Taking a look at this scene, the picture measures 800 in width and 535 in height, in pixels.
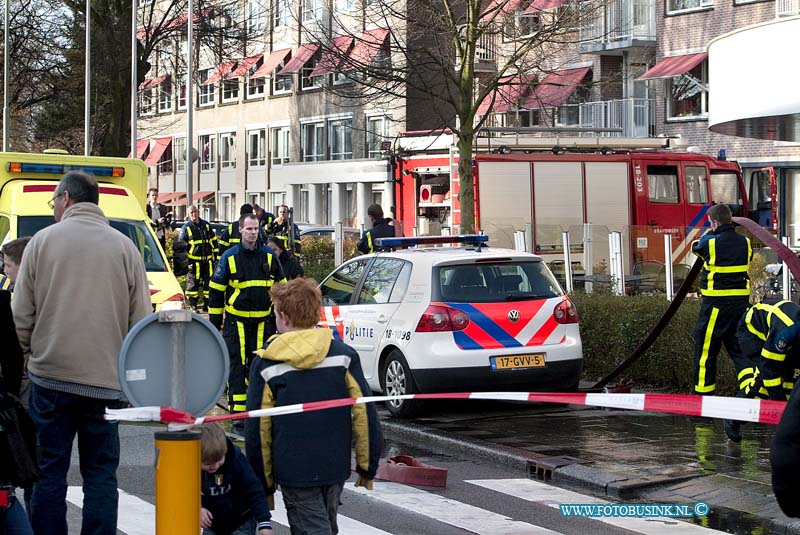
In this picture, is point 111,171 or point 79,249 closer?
point 79,249

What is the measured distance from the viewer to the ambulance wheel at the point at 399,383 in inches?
454

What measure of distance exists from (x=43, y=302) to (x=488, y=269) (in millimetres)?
6259

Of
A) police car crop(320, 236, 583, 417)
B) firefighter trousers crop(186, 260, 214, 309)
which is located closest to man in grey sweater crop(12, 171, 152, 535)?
police car crop(320, 236, 583, 417)

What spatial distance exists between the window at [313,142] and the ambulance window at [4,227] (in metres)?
42.9

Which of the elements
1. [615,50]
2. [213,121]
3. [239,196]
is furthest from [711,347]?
[213,121]

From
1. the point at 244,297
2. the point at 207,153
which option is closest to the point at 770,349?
the point at 244,297

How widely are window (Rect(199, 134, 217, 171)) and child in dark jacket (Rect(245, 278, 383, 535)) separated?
61.4m

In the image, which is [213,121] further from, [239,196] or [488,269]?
[488,269]

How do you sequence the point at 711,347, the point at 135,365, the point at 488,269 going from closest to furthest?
1. the point at 135,365
2. the point at 711,347
3. the point at 488,269

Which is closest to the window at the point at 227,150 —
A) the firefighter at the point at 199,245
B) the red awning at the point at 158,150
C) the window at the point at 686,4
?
the red awning at the point at 158,150

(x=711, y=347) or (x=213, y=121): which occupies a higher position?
(x=213, y=121)

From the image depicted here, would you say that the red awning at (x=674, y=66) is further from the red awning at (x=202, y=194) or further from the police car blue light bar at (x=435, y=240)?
the red awning at (x=202, y=194)

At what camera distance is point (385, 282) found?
1227 centimetres

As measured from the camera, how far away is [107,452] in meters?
6.30
